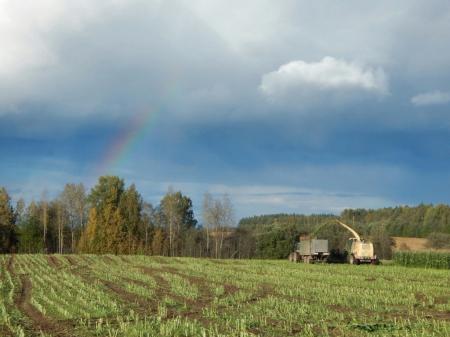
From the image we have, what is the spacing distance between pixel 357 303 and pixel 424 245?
83456 mm

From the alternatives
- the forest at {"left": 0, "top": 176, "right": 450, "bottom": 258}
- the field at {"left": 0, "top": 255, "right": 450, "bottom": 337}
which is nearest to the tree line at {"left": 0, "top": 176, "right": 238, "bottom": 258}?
the forest at {"left": 0, "top": 176, "right": 450, "bottom": 258}

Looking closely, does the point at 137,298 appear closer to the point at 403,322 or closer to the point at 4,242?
the point at 403,322

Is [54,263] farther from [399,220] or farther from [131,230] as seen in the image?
[399,220]

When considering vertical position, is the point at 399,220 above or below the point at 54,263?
above

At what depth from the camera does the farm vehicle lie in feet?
161

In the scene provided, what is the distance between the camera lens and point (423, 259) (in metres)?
52.0

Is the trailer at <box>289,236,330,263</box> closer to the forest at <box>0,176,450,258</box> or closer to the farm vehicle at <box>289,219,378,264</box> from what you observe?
the farm vehicle at <box>289,219,378,264</box>

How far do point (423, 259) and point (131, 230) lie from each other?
45.0 meters

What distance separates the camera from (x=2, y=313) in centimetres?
1712

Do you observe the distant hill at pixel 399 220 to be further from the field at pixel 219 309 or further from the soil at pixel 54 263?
the field at pixel 219 309

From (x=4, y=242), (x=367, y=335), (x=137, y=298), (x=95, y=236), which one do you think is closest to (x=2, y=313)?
(x=137, y=298)

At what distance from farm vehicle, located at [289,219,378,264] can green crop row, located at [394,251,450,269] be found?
5649 millimetres

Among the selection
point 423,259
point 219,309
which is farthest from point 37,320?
point 423,259

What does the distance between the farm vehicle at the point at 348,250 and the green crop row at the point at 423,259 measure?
5649mm
